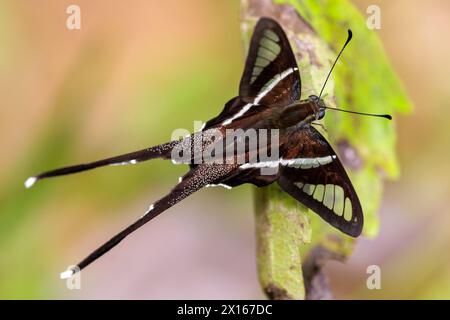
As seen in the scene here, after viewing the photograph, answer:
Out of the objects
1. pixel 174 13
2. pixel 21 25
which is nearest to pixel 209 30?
pixel 174 13

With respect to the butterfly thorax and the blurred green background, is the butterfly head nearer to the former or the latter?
the butterfly thorax

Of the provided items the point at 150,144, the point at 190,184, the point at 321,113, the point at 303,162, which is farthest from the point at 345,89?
the point at 150,144

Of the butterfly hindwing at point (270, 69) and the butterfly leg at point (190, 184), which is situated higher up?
the butterfly hindwing at point (270, 69)

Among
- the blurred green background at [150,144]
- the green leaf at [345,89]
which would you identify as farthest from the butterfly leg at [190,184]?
the blurred green background at [150,144]

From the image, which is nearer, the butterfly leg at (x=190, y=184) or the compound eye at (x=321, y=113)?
the butterfly leg at (x=190, y=184)

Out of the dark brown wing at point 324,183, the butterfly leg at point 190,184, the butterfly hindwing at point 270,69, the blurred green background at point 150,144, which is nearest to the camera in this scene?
the butterfly leg at point 190,184

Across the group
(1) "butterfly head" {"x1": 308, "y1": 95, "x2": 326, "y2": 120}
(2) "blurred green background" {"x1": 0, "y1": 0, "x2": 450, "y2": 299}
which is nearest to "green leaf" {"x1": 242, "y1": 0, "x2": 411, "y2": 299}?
(1) "butterfly head" {"x1": 308, "y1": 95, "x2": 326, "y2": 120}

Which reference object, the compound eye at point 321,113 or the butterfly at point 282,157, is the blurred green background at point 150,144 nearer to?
the butterfly at point 282,157
